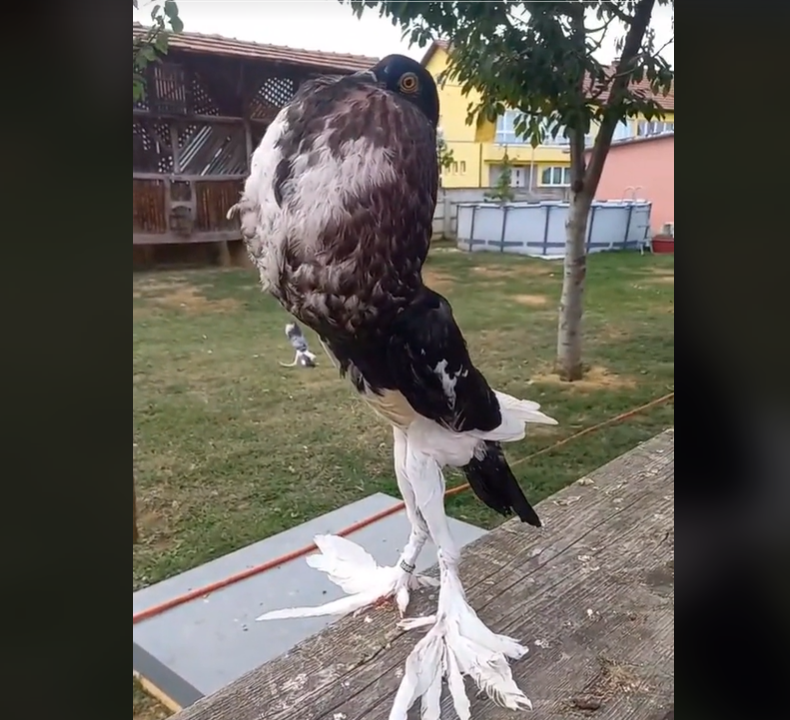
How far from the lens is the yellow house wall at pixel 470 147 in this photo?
1029 mm

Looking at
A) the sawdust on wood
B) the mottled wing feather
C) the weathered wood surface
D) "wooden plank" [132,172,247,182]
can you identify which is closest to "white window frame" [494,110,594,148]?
the mottled wing feather

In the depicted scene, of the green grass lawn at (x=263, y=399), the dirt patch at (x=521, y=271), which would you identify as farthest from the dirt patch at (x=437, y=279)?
the dirt patch at (x=521, y=271)

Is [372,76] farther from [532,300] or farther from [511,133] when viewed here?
[532,300]

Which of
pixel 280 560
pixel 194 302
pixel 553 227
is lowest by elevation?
pixel 280 560

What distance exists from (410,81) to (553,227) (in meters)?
0.34

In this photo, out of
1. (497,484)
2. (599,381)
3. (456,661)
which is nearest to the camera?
(456,661)

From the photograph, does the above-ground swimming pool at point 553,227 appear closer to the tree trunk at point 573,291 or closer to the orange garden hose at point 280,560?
the tree trunk at point 573,291

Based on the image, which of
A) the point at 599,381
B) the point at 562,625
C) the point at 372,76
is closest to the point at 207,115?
the point at 372,76

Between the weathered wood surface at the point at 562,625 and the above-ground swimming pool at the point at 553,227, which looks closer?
the weathered wood surface at the point at 562,625

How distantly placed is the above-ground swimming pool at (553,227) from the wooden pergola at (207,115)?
1.03 feet

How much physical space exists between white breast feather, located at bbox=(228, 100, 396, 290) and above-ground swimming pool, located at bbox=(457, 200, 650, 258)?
0.27 m

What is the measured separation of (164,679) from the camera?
39.5 inches
